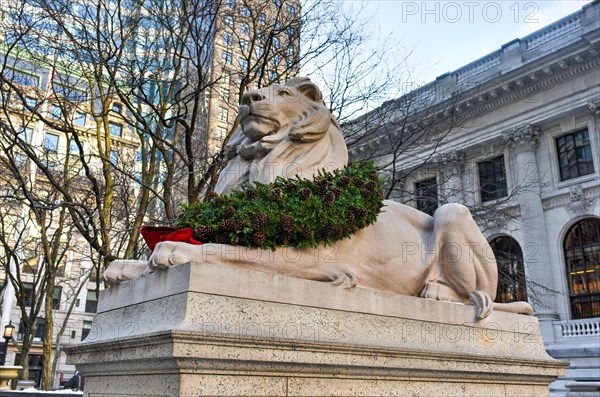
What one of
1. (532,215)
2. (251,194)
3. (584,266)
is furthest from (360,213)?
(532,215)

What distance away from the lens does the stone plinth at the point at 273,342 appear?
3619mm

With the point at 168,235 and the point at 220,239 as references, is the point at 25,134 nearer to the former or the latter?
the point at 168,235

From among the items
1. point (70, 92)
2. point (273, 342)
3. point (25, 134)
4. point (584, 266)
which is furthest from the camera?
point (584, 266)

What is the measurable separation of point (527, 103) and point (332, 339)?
28.6 metres

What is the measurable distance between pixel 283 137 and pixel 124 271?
1932 millimetres

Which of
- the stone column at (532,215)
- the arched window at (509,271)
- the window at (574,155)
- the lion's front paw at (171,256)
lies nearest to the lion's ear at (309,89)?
the lion's front paw at (171,256)

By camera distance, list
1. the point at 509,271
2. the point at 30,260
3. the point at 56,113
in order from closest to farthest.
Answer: the point at 509,271 < the point at 30,260 < the point at 56,113

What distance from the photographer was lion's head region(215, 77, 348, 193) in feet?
17.4

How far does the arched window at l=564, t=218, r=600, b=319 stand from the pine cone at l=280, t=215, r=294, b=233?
85.3 ft

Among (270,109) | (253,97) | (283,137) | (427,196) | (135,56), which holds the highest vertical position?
(135,56)

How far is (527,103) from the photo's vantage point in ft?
97.3

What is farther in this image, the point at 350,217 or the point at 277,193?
the point at 350,217

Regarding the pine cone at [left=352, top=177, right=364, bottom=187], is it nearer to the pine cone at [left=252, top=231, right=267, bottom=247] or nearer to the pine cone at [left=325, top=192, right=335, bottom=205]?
the pine cone at [left=325, top=192, right=335, bottom=205]

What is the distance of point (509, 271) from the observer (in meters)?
18.7
